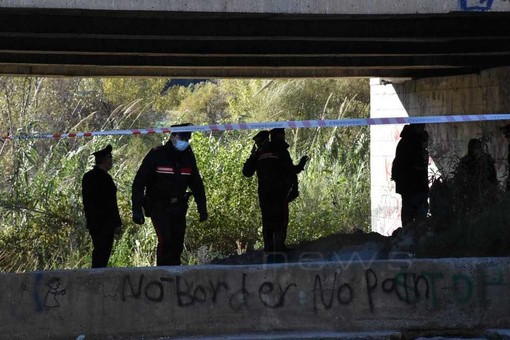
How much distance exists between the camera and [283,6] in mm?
9562

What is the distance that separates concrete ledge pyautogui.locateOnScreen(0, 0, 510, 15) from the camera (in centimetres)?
909

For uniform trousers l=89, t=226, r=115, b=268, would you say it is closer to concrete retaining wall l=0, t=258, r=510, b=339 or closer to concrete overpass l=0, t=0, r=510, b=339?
concrete overpass l=0, t=0, r=510, b=339

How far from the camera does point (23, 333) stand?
7.61m

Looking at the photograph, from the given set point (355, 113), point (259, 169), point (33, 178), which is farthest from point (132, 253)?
point (355, 113)

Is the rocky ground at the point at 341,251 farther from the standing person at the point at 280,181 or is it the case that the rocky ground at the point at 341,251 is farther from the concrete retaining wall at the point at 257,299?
the concrete retaining wall at the point at 257,299

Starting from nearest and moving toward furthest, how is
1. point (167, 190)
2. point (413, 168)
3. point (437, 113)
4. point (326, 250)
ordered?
point (167, 190) → point (413, 168) → point (326, 250) → point (437, 113)

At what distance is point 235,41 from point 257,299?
634cm

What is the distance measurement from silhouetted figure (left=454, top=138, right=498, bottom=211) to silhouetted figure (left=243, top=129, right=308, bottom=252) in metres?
1.77

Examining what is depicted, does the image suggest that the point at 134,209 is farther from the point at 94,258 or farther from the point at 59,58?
the point at 59,58

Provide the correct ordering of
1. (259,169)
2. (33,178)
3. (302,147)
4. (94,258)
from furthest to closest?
(302,147)
(33,178)
(259,169)
(94,258)

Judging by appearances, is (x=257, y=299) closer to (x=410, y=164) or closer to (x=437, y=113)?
(x=410, y=164)

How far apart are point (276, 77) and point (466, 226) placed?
8488 millimetres

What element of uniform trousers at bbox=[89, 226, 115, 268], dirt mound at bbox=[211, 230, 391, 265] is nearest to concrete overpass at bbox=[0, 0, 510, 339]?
uniform trousers at bbox=[89, 226, 115, 268]

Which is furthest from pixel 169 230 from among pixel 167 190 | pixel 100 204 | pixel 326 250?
pixel 326 250
